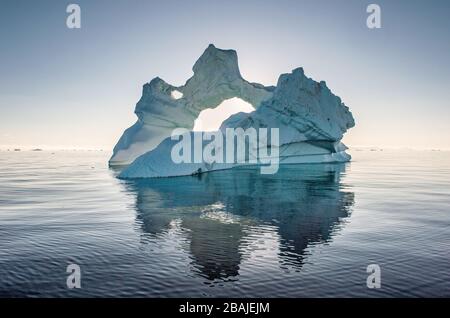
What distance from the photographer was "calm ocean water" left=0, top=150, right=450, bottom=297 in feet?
28.3

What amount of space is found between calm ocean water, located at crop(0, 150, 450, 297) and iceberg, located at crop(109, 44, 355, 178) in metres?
24.0

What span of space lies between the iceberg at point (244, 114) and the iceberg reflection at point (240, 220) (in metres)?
18.3

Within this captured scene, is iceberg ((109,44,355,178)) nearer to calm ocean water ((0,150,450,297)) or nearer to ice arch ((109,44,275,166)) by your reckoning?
ice arch ((109,44,275,166))

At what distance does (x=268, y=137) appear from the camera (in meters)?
49.9

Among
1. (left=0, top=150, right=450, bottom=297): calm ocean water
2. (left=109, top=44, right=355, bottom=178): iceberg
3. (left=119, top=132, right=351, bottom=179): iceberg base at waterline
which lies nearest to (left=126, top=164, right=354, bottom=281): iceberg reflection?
(left=0, top=150, right=450, bottom=297): calm ocean water

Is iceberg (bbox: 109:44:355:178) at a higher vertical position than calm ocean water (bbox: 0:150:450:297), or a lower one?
higher

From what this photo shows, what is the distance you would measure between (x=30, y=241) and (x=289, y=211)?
1168 cm

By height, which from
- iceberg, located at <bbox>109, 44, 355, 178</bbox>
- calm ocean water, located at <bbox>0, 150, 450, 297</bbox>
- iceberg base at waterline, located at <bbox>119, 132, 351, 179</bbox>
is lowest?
calm ocean water, located at <bbox>0, 150, 450, 297</bbox>

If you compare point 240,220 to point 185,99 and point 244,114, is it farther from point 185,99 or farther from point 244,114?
point 185,99

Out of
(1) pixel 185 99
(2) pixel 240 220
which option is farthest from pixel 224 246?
(1) pixel 185 99

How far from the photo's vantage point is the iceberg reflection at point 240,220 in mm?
10773

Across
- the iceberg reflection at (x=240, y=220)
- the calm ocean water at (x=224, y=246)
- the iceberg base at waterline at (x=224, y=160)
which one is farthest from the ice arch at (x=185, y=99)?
the calm ocean water at (x=224, y=246)

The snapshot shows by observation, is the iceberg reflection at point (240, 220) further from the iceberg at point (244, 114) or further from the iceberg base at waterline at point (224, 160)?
the iceberg at point (244, 114)

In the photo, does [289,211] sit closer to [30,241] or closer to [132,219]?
[132,219]
